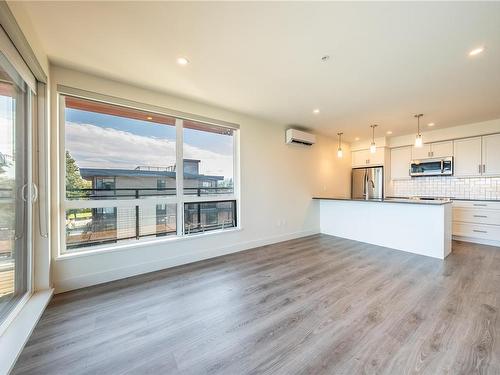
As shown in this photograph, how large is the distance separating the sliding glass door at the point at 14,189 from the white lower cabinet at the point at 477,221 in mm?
7039

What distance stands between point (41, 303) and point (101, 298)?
49cm

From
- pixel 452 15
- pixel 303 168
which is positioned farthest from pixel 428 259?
pixel 452 15

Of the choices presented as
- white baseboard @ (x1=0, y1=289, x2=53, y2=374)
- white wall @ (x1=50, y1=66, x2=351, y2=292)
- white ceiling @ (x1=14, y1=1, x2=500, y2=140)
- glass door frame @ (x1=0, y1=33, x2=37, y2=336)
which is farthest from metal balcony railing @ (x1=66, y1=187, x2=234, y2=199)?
white ceiling @ (x1=14, y1=1, x2=500, y2=140)

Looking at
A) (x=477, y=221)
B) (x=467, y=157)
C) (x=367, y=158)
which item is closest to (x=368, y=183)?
(x=367, y=158)

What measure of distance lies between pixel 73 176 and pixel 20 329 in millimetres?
1557

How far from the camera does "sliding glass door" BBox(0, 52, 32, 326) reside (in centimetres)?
171

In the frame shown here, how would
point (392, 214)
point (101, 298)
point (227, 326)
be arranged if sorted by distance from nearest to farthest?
point (227, 326)
point (101, 298)
point (392, 214)

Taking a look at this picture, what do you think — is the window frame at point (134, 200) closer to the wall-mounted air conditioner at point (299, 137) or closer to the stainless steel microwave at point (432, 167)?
the wall-mounted air conditioner at point (299, 137)

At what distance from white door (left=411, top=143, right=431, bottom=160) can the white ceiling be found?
1.82 meters

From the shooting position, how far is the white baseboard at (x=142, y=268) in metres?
2.45

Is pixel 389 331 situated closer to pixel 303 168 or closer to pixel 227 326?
pixel 227 326

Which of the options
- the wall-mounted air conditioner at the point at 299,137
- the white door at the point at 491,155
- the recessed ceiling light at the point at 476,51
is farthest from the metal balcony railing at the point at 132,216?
the white door at the point at 491,155

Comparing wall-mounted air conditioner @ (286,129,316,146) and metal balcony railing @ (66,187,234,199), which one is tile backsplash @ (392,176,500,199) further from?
metal balcony railing @ (66,187,234,199)

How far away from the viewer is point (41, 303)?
2.05 meters
